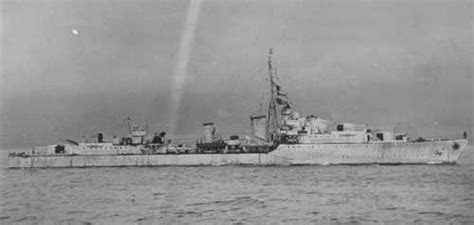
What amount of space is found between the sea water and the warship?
10.2 m

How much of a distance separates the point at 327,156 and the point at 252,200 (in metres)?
23.3

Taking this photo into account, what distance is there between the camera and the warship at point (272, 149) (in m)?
44.8

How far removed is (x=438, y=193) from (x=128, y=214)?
13.8 m

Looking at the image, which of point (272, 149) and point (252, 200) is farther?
point (272, 149)

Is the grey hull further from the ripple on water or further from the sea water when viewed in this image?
the ripple on water

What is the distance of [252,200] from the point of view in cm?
2339

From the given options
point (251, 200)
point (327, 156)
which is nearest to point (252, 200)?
point (251, 200)

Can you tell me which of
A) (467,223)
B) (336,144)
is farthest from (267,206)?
(336,144)

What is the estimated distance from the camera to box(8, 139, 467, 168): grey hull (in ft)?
146

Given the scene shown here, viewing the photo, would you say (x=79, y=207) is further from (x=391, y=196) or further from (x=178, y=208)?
(x=391, y=196)

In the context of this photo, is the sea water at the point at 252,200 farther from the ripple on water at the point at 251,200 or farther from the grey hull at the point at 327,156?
the grey hull at the point at 327,156

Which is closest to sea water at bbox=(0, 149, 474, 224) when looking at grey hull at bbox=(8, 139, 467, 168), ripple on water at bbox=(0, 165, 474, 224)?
ripple on water at bbox=(0, 165, 474, 224)

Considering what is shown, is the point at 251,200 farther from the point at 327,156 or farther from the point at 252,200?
the point at 327,156

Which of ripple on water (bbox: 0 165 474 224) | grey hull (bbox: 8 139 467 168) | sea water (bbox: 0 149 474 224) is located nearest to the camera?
sea water (bbox: 0 149 474 224)
